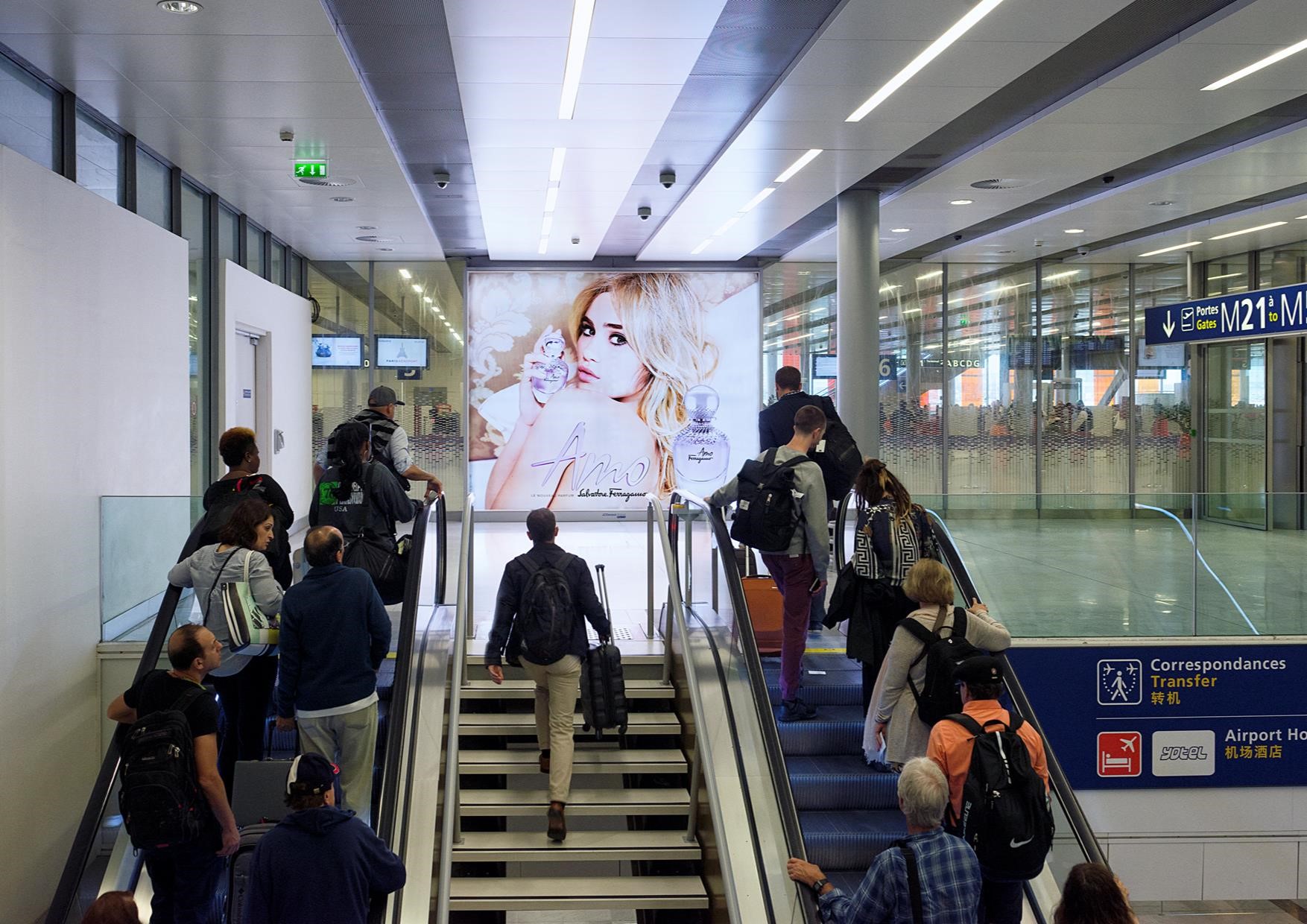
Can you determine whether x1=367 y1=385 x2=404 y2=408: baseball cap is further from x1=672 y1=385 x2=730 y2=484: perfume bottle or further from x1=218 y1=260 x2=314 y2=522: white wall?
x1=672 y1=385 x2=730 y2=484: perfume bottle

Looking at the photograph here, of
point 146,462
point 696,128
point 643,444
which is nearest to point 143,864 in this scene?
point 146,462

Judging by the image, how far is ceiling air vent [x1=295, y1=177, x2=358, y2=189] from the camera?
31.8 ft

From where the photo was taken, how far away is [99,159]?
8.04 meters

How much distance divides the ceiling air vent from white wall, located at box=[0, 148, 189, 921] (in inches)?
75.0

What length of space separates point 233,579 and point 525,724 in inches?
101

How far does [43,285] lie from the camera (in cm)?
650

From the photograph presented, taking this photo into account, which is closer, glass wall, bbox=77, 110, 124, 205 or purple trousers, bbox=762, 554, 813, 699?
purple trousers, bbox=762, 554, 813, 699

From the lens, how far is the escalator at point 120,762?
4.45 m

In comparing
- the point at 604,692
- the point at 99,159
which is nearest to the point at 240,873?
the point at 604,692

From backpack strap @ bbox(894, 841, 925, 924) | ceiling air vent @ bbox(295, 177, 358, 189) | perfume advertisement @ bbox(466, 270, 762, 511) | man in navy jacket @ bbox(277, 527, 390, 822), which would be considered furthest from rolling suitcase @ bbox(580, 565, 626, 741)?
perfume advertisement @ bbox(466, 270, 762, 511)

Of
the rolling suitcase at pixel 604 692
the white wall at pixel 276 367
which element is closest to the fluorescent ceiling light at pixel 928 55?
the rolling suitcase at pixel 604 692

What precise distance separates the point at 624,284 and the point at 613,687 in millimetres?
10629

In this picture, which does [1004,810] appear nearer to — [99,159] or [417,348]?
[99,159]

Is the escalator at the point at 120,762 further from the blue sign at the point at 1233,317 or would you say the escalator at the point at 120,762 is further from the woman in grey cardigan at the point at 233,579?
the blue sign at the point at 1233,317
